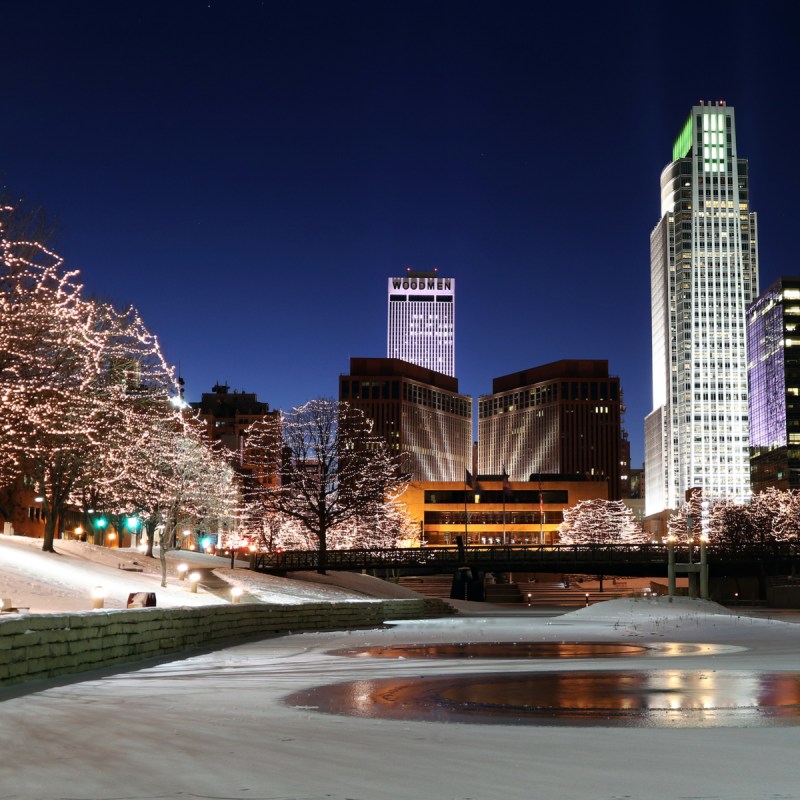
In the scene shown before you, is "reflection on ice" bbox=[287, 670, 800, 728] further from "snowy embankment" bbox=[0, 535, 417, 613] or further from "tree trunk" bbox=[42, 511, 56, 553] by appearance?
"tree trunk" bbox=[42, 511, 56, 553]

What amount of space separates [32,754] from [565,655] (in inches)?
666

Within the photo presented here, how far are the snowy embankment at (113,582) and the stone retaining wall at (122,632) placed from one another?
165cm

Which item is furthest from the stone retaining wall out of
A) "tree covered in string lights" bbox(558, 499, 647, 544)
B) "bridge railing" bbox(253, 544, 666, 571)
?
"tree covered in string lights" bbox(558, 499, 647, 544)

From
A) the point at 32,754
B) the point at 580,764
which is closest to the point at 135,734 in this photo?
the point at 32,754

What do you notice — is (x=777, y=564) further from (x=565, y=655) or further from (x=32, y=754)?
(x=32, y=754)

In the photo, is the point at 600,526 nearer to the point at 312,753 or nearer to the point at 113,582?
the point at 113,582

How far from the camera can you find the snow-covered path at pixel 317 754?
26.3ft

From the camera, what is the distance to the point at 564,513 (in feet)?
635

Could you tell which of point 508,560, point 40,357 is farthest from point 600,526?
point 40,357

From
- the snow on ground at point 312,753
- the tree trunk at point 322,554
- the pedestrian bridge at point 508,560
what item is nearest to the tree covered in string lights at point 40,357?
the snow on ground at point 312,753

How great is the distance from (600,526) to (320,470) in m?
114

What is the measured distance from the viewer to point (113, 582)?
41500 millimetres

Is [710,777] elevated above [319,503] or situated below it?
below

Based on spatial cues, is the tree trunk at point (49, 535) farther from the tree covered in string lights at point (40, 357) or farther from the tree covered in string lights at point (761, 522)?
the tree covered in string lights at point (761, 522)
